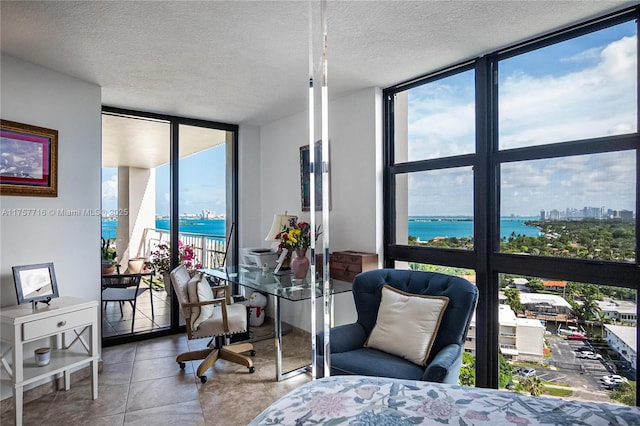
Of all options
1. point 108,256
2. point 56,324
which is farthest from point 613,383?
point 108,256

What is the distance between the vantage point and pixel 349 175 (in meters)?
3.46

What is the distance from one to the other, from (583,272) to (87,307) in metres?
3.17

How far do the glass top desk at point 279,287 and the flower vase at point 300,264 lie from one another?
56 mm

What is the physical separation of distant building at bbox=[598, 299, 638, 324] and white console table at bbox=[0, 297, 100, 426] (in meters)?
3.25

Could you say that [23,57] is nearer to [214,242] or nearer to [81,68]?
[81,68]

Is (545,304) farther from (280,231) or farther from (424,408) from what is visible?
(280,231)

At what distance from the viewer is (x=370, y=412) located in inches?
41.2

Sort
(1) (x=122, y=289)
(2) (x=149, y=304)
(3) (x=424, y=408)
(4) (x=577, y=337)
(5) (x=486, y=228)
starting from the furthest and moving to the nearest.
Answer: (2) (x=149, y=304), (1) (x=122, y=289), (5) (x=486, y=228), (4) (x=577, y=337), (3) (x=424, y=408)

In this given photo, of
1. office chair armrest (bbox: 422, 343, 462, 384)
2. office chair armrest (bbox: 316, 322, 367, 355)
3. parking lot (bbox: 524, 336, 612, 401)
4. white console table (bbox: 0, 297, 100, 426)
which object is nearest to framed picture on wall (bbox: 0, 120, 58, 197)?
white console table (bbox: 0, 297, 100, 426)

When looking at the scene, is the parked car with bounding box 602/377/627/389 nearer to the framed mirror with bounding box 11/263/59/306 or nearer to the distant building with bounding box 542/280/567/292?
the distant building with bounding box 542/280/567/292

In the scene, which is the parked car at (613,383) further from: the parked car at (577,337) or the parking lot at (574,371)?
the parked car at (577,337)

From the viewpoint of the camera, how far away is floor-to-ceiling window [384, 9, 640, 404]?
6.77ft

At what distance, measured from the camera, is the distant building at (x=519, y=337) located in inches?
94.5

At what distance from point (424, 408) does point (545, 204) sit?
1.81 m
